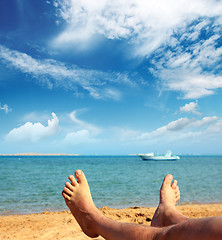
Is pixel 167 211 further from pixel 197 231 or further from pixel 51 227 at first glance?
pixel 51 227

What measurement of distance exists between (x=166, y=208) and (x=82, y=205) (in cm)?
81

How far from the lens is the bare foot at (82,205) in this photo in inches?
75.2

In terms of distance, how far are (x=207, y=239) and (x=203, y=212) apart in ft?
12.2

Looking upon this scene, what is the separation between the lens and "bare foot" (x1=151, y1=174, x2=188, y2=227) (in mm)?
1651

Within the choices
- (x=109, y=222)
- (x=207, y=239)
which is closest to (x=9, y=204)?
(x=109, y=222)

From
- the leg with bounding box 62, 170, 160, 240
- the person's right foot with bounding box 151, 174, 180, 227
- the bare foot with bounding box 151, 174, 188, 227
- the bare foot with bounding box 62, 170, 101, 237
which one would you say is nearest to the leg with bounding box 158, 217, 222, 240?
the leg with bounding box 62, 170, 160, 240

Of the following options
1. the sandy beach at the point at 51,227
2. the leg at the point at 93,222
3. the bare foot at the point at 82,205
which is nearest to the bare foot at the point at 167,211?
the leg at the point at 93,222

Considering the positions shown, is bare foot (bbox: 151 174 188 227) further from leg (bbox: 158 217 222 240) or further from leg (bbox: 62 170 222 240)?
leg (bbox: 158 217 222 240)

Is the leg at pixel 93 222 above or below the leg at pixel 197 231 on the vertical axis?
below

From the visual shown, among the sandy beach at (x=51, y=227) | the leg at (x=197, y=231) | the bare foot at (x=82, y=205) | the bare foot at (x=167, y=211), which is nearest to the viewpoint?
the leg at (x=197, y=231)

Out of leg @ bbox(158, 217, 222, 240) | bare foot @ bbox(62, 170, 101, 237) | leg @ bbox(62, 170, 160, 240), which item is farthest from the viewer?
bare foot @ bbox(62, 170, 101, 237)

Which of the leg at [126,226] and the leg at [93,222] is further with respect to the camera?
the leg at [93,222]

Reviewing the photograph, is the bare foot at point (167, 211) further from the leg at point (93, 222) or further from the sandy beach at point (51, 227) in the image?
the sandy beach at point (51, 227)

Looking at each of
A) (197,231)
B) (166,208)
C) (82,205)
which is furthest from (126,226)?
(82,205)
